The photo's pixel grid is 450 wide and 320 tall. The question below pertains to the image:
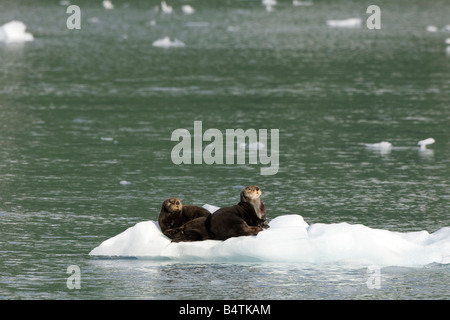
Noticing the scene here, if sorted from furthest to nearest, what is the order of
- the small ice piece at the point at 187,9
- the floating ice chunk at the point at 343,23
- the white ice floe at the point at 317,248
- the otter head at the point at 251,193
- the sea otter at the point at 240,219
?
the small ice piece at the point at 187,9
the floating ice chunk at the point at 343,23
the otter head at the point at 251,193
the sea otter at the point at 240,219
the white ice floe at the point at 317,248

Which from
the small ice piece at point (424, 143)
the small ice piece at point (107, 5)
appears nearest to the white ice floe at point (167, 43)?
the small ice piece at point (107, 5)

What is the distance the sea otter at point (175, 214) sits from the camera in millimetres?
12477

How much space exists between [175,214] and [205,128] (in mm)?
9429

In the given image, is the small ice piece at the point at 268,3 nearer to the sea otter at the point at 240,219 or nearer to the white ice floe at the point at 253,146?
the white ice floe at the point at 253,146

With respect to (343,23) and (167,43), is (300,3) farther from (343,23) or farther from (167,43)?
(167,43)

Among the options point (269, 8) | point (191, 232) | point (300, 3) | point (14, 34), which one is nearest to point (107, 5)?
point (269, 8)

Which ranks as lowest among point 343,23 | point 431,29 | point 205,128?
point 205,128

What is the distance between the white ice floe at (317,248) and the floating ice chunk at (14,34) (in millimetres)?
27575

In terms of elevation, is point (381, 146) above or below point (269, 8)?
below

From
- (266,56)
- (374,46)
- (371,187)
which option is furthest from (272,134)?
(374,46)

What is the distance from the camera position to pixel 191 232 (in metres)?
12.3

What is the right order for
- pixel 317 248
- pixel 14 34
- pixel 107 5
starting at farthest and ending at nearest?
1. pixel 107 5
2. pixel 14 34
3. pixel 317 248

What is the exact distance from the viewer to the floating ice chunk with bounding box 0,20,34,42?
38.7 meters

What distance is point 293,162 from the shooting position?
18.7 metres
